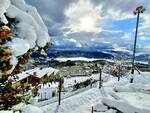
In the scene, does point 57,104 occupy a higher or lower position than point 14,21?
lower

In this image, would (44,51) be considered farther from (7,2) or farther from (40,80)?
(7,2)

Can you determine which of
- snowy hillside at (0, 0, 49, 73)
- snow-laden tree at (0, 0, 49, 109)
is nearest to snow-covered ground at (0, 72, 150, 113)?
snow-laden tree at (0, 0, 49, 109)

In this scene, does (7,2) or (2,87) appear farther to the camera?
(2,87)

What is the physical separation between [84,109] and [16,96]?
2276 cm

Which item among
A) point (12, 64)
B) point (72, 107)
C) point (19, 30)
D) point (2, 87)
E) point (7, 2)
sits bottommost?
point (72, 107)

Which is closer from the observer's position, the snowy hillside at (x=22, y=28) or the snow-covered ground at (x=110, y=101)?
A: the snowy hillside at (x=22, y=28)

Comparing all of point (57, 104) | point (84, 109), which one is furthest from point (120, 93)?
point (57, 104)

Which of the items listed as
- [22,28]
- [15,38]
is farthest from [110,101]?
[15,38]

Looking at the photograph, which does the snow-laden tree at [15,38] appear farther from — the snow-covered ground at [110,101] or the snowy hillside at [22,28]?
the snow-covered ground at [110,101]

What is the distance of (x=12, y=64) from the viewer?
7.56 metres

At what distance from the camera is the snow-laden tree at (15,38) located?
7.30 meters

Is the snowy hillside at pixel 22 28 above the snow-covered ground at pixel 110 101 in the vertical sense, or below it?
above

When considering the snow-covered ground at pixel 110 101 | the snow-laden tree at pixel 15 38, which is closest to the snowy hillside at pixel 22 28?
the snow-laden tree at pixel 15 38

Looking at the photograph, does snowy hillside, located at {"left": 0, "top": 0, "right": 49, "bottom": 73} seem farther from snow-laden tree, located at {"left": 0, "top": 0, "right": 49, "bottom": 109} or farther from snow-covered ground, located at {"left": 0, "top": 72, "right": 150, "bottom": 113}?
snow-covered ground, located at {"left": 0, "top": 72, "right": 150, "bottom": 113}
